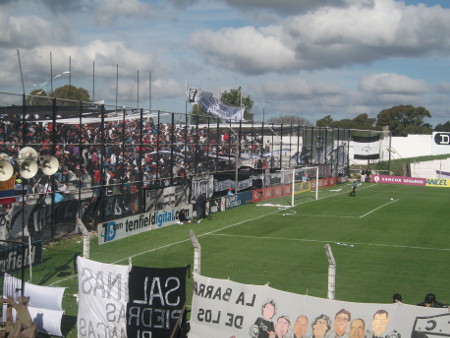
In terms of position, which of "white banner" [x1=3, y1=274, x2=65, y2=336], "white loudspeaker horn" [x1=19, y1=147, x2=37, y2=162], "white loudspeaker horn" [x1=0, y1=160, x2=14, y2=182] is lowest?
"white banner" [x1=3, y1=274, x2=65, y2=336]

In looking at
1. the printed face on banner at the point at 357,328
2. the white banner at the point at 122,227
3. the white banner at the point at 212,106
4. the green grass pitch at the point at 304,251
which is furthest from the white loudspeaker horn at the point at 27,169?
the white banner at the point at 212,106

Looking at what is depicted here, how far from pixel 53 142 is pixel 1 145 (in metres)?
3.21

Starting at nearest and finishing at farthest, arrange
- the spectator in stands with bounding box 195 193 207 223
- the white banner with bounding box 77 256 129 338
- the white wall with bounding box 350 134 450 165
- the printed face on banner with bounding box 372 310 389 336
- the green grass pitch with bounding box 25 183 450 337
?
the printed face on banner with bounding box 372 310 389 336, the white banner with bounding box 77 256 129 338, the green grass pitch with bounding box 25 183 450 337, the spectator in stands with bounding box 195 193 207 223, the white wall with bounding box 350 134 450 165

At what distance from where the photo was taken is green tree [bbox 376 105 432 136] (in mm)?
126044

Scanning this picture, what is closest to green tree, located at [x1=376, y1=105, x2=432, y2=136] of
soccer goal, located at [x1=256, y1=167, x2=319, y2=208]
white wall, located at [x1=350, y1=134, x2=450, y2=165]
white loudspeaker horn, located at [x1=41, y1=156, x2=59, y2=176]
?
white wall, located at [x1=350, y1=134, x2=450, y2=165]

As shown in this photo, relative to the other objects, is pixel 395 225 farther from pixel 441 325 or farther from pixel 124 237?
pixel 441 325

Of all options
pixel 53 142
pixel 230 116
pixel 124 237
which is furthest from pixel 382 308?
pixel 230 116

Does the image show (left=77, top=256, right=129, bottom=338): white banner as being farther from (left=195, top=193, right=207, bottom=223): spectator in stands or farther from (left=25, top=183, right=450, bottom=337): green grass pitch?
(left=195, top=193, right=207, bottom=223): spectator in stands

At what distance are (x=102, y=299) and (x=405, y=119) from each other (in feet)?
417

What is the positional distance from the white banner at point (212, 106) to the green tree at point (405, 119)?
84233 mm

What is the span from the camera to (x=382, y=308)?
9391 mm

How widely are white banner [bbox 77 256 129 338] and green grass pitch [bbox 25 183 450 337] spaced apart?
1422mm

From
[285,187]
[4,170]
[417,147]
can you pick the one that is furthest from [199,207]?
[417,147]

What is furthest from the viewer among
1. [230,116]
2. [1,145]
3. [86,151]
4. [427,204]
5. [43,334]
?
[230,116]
